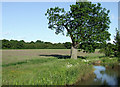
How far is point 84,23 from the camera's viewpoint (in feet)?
107

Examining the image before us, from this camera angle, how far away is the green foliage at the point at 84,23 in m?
32.7

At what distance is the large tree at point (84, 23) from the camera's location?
107 feet

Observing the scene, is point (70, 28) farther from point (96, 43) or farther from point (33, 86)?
point (33, 86)

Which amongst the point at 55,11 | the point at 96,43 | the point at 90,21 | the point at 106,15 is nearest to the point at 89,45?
the point at 96,43

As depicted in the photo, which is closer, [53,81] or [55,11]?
[53,81]

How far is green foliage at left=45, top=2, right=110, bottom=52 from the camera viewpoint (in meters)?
32.7

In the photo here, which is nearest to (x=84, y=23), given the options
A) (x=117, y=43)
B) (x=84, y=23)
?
(x=84, y=23)

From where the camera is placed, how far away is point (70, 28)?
1363 inches

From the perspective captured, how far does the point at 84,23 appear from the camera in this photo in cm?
3262

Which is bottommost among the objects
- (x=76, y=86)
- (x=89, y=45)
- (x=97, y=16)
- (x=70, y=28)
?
(x=76, y=86)

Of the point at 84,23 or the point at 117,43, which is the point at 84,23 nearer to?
the point at 84,23

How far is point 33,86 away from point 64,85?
3.22m

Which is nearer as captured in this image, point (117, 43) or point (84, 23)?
point (84, 23)

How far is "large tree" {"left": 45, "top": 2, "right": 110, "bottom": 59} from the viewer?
107 feet
